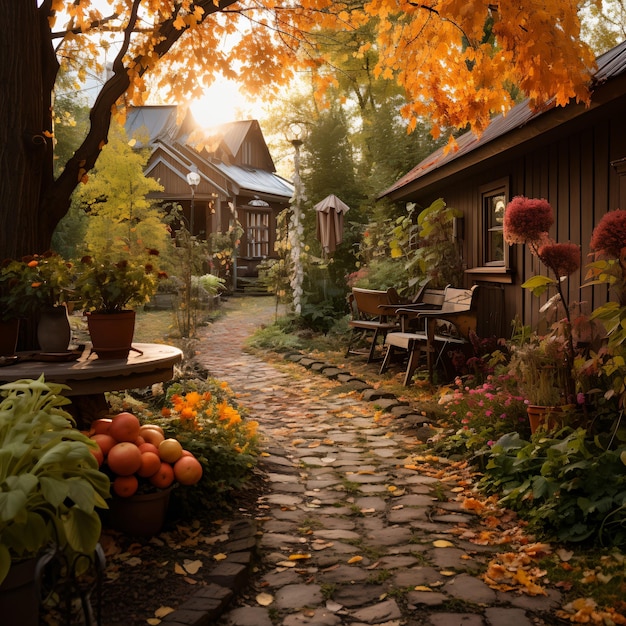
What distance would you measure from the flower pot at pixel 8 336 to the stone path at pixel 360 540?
6.72ft

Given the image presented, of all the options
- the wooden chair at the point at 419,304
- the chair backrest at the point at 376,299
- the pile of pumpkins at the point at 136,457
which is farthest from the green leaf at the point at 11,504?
the chair backrest at the point at 376,299

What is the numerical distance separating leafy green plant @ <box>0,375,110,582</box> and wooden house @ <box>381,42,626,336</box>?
13.4 feet

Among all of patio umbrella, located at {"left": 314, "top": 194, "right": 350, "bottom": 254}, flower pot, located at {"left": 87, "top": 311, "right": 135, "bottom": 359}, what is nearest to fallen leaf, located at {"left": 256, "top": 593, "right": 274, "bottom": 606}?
flower pot, located at {"left": 87, "top": 311, "right": 135, "bottom": 359}

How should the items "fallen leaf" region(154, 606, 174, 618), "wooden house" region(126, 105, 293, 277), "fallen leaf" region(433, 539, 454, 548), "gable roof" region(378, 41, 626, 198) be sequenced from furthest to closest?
"wooden house" region(126, 105, 293, 277), "gable roof" region(378, 41, 626, 198), "fallen leaf" region(433, 539, 454, 548), "fallen leaf" region(154, 606, 174, 618)

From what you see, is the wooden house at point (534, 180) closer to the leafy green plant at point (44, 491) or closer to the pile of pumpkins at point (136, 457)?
the pile of pumpkins at point (136, 457)

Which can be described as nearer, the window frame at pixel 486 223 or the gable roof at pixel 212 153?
the window frame at pixel 486 223

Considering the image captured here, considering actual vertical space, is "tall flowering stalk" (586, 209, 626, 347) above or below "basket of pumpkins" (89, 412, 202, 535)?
above

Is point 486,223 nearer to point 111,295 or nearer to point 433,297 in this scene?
point 433,297

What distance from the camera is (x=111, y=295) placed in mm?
4656

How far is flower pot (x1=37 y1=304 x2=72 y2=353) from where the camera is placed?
4773 mm

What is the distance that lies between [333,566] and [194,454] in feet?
→ 3.94

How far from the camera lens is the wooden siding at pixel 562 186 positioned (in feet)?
19.8

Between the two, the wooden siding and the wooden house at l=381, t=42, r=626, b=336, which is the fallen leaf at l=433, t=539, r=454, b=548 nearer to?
the wooden house at l=381, t=42, r=626, b=336

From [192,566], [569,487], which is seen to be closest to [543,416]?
[569,487]
